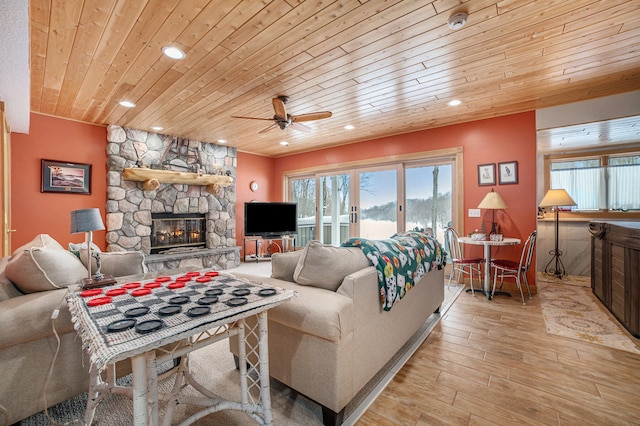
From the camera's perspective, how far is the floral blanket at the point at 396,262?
188 centimetres

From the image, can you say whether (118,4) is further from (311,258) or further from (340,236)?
(340,236)

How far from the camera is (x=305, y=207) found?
274 inches

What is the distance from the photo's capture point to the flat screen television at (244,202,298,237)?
6051 millimetres

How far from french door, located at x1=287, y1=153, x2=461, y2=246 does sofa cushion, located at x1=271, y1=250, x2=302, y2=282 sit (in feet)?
10.2

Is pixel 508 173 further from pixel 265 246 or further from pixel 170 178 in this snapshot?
pixel 170 178

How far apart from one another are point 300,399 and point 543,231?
578cm

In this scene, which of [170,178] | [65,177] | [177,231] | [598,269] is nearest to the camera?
[598,269]

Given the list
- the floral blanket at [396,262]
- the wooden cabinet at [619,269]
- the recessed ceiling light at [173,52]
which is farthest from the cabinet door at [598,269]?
the recessed ceiling light at [173,52]

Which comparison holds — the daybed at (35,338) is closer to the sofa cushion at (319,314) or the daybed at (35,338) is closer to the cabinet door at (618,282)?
the sofa cushion at (319,314)

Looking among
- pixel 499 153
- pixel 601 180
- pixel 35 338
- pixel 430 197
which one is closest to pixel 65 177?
pixel 35 338

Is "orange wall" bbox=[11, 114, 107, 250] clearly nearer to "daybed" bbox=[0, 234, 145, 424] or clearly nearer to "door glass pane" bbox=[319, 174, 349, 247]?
"daybed" bbox=[0, 234, 145, 424]

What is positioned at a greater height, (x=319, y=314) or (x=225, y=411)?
(x=319, y=314)

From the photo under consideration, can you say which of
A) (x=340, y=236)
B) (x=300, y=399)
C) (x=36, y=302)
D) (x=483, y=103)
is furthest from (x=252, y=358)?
(x=340, y=236)

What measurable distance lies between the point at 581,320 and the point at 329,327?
10.4 ft
